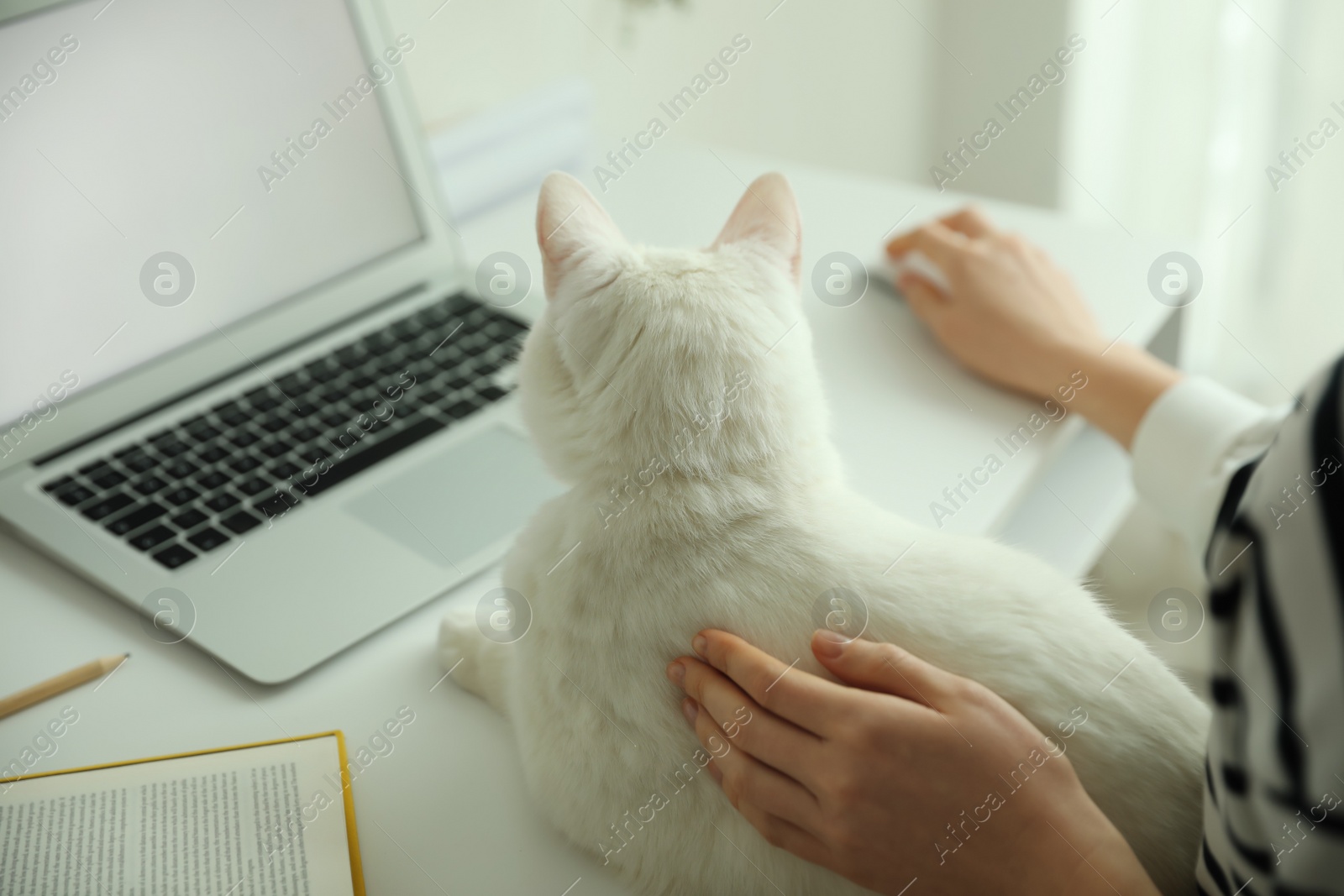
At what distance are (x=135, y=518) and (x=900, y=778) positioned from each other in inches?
23.9

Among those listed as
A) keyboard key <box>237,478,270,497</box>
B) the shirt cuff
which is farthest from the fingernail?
keyboard key <box>237,478,270,497</box>

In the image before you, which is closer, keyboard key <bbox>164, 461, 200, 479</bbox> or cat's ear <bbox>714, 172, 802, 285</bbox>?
cat's ear <bbox>714, 172, 802, 285</bbox>

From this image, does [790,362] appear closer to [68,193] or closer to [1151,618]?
[1151,618]

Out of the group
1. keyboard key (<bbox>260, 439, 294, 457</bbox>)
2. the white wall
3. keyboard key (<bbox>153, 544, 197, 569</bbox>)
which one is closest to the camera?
keyboard key (<bbox>153, 544, 197, 569</bbox>)

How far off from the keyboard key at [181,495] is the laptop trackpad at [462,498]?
12cm

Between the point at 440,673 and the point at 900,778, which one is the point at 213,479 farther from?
the point at 900,778

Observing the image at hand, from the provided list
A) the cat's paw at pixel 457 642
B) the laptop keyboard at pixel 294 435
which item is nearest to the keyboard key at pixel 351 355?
the laptop keyboard at pixel 294 435

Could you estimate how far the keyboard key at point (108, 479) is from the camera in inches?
31.1

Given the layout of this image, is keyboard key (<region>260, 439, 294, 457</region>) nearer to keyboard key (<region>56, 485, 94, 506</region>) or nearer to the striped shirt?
keyboard key (<region>56, 485, 94, 506</region>)

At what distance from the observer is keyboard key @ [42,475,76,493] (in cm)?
79

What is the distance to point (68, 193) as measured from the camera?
80cm

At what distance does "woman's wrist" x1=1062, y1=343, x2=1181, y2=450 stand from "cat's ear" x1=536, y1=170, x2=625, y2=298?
0.50 metres

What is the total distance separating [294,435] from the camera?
85 centimetres

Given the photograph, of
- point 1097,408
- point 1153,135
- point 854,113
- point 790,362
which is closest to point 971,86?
point 854,113
